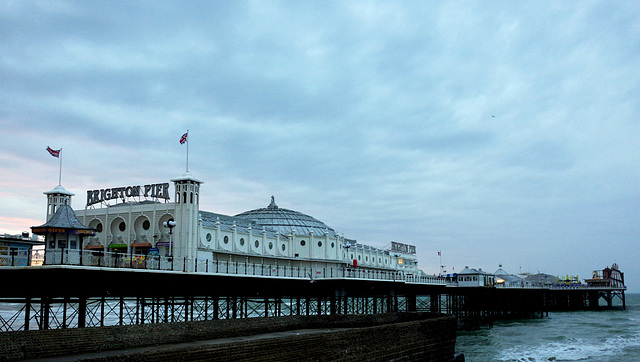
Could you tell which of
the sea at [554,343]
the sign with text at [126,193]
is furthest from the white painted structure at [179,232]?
the sea at [554,343]

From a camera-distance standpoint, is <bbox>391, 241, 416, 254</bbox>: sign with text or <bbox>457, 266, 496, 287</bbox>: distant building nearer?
<bbox>457, 266, 496, 287</bbox>: distant building

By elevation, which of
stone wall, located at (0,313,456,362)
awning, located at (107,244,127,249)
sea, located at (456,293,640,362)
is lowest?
sea, located at (456,293,640,362)

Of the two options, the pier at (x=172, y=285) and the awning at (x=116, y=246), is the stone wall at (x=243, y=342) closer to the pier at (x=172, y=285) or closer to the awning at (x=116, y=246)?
the pier at (x=172, y=285)

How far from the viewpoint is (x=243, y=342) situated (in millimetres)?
23500

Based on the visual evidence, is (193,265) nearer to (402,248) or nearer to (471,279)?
(471,279)

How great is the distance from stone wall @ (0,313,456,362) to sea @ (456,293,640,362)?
14.6 m

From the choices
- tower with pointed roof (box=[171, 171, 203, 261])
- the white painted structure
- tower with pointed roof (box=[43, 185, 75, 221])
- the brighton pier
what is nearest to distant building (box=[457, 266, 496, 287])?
the brighton pier

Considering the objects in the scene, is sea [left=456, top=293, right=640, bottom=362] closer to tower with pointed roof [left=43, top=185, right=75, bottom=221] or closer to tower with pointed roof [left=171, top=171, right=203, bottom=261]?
tower with pointed roof [left=171, top=171, right=203, bottom=261]

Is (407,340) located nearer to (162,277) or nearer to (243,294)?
(162,277)

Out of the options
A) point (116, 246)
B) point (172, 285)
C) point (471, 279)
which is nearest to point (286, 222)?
point (471, 279)

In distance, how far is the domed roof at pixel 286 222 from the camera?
86875 mm

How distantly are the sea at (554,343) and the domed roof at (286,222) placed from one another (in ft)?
87.4

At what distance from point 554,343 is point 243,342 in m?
47.2

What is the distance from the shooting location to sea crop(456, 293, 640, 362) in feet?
166
